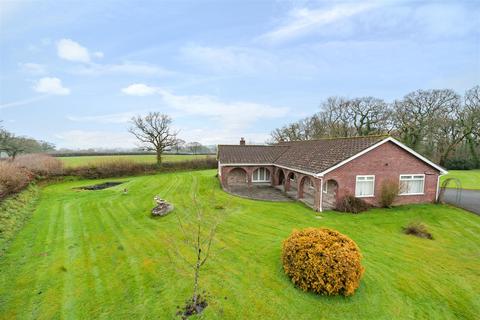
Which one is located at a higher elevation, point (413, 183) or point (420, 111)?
point (420, 111)

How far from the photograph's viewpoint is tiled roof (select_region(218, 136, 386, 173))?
603 inches

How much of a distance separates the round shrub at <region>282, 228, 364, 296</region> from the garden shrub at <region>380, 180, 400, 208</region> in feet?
34.2

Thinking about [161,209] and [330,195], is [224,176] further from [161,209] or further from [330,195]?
[330,195]

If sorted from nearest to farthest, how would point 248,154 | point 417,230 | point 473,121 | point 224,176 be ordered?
point 417,230, point 224,176, point 248,154, point 473,121

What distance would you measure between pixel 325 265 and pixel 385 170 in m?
12.5

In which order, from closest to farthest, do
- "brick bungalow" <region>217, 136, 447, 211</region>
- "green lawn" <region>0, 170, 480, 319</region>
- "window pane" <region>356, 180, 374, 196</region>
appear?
1. "green lawn" <region>0, 170, 480, 319</region>
2. "brick bungalow" <region>217, 136, 447, 211</region>
3. "window pane" <region>356, 180, 374, 196</region>

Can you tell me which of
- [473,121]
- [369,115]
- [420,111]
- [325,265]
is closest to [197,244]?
[325,265]

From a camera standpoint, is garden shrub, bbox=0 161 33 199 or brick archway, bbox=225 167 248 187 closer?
garden shrub, bbox=0 161 33 199

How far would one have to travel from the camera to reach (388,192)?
1480 centimetres

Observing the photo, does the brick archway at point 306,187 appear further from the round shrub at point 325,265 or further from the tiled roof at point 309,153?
the round shrub at point 325,265

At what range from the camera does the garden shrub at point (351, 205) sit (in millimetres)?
14405

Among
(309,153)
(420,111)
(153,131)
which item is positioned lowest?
(309,153)

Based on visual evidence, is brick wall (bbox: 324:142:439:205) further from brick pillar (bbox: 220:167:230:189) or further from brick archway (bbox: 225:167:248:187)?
brick archway (bbox: 225:167:248:187)

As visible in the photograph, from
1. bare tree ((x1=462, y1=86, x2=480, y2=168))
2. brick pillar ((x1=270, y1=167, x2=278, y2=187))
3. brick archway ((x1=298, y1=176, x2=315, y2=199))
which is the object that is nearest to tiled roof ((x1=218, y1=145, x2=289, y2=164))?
brick pillar ((x1=270, y1=167, x2=278, y2=187))
